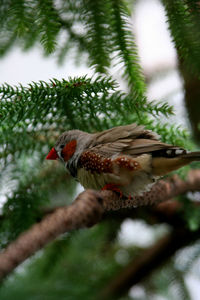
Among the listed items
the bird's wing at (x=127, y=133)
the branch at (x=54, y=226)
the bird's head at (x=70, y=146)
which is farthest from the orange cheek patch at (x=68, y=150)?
the branch at (x=54, y=226)

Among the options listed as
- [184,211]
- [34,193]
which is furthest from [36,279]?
[184,211]

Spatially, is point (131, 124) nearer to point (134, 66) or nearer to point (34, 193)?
point (134, 66)

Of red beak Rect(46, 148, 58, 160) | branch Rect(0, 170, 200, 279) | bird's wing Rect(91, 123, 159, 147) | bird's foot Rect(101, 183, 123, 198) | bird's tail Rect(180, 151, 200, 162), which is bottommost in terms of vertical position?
bird's foot Rect(101, 183, 123, 198)

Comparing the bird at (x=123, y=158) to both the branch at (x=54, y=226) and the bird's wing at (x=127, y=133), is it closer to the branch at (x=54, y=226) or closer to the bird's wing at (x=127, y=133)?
the bird's wing at (x=127, y=133)

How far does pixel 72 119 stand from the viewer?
1071 mm

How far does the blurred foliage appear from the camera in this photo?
34.4 inches

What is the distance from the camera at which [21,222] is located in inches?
42.6

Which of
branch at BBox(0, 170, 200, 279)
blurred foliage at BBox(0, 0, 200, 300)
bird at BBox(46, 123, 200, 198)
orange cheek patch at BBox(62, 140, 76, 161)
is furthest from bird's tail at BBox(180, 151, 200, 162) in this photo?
orange cheek patch at BBox(62, 140, 76, 161)

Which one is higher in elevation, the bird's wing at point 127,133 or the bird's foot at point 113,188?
the bird's wing at point 127,133

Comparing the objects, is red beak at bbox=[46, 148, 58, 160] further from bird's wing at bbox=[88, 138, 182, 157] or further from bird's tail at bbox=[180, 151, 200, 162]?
bird's tail at bbox=[180, 151, 200, 162]

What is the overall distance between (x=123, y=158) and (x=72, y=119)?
0.66ft

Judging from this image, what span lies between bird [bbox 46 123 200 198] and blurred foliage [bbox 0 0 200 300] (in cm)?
5

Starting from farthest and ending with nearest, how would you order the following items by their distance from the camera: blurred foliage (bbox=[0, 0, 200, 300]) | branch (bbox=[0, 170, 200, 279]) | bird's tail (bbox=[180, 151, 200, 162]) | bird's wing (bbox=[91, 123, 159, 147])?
1. bird's wing (bbox=[91, 123, 159, 147])
2. bird's tail (bbox=[180, 151, 200, 162])
3. blurred foliage (bbox=[0, 0, 200, 300])
4. branch (bbox=[0, 170, 200, 279])

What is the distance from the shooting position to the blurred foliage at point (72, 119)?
874mm
